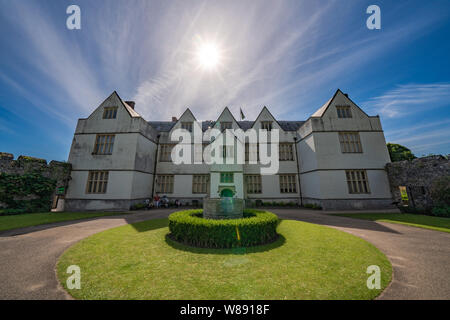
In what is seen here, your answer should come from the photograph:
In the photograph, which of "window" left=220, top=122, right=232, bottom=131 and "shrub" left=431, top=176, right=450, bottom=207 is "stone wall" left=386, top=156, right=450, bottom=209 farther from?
"window" left=220, top=122, right=232, bottom=131

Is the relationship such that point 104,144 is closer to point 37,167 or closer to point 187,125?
point 37,167

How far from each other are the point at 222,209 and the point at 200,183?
12706mm

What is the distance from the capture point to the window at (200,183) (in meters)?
21.3

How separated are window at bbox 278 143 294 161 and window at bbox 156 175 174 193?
15.6 meters

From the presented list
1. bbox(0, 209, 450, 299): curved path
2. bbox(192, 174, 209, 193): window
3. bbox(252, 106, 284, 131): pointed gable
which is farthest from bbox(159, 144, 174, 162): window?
bbox(0, 209, 450, 299): curved path

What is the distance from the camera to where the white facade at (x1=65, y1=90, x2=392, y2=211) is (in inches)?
679

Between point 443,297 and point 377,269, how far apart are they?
45.2 inches

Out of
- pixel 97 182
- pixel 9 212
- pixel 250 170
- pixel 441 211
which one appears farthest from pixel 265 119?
pixel 9 212

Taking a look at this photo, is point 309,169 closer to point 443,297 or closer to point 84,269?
point 443,297

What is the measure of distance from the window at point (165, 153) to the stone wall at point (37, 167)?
985cm

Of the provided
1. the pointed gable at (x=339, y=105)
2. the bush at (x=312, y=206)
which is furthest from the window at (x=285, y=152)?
the bush at (x=312, y=206)

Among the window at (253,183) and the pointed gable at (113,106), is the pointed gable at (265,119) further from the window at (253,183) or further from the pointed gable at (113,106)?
the pointed gable at (113,106)
